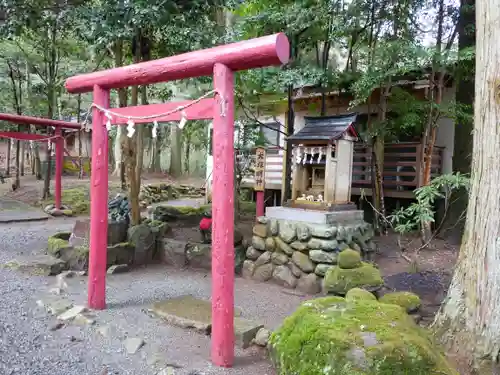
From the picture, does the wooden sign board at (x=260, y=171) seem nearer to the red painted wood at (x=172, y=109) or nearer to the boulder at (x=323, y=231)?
the boulder at (x=323, y=231)

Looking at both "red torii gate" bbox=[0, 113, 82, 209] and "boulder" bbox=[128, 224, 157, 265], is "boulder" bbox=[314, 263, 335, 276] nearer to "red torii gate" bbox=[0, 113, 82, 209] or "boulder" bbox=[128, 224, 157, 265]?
"boulder" bbox=[128, 224, 157, 265]

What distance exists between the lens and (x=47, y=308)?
4438 millimetres

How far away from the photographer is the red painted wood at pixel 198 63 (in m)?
3.06

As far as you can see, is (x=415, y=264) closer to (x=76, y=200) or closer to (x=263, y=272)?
(x=263, y=272)

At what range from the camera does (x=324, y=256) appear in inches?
231

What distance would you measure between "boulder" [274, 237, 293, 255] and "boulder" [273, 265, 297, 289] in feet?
0.86

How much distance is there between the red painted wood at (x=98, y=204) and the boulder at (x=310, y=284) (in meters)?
2.93

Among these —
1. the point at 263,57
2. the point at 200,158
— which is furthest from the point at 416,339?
the point at 200,158

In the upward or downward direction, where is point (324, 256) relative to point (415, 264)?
upward

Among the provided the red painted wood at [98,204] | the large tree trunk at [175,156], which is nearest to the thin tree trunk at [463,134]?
the red painted wood at [98,204]

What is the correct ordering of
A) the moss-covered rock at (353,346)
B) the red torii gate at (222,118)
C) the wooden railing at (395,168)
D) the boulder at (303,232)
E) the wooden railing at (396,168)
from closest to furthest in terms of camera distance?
the moss-covered rock at (353,346), the red torii gate at (222,118), the boulder at (303,232), the wooden railing at (396,168), the wooden railing at (395,168)

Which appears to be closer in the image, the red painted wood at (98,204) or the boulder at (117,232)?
the red painted wood at (98,204)

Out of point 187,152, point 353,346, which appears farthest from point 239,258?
point 187,152

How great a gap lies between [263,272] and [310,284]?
36.3 inches
